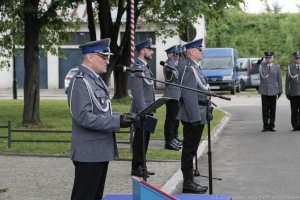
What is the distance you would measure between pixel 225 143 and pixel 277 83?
286cm

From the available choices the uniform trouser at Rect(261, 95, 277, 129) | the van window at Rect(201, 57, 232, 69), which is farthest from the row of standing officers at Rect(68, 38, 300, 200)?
the van window at Rect(201, 57, 232, 69)

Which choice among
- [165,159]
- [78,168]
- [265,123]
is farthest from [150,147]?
[78,168]

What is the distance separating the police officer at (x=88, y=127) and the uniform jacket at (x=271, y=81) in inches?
456

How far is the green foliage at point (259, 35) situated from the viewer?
2331 inches

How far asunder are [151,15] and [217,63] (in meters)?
10.8

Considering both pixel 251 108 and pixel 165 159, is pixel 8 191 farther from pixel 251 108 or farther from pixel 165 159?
pixel 251 108

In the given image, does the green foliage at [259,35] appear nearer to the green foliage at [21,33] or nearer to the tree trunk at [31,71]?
the green foliage at [21,33]

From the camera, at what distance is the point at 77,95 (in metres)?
6.34

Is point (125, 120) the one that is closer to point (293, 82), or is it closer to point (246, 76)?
point (293, 82)

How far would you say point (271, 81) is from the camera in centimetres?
1764

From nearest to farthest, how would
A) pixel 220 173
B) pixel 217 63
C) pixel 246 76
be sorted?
pixel 220 173 → pixel 217 63 → pixel 246 76

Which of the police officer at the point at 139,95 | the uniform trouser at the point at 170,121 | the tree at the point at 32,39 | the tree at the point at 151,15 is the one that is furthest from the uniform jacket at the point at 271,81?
the police officer at the point at 139,95

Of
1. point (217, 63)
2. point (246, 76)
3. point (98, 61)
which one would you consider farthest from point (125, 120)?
point (246, 76)

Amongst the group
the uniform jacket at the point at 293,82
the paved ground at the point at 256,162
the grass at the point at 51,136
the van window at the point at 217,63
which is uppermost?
the van window at the point at 217,63
